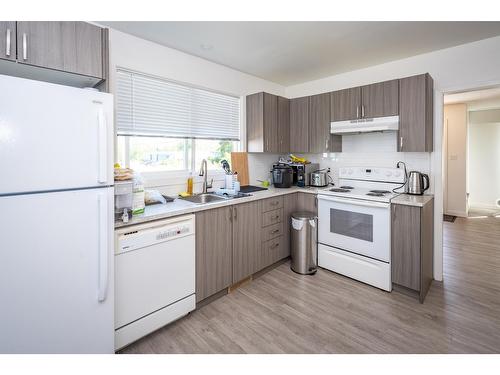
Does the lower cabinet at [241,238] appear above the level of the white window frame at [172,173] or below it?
Answer: below

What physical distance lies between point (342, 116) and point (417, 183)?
113cm

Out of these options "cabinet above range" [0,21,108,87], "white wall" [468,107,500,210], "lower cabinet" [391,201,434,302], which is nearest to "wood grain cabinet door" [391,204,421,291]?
"lower cabinet" [391,201,434,302]

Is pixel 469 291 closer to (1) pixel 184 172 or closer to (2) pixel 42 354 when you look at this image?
(1) pixel 184 172

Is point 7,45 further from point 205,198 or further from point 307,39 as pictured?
point 307,39

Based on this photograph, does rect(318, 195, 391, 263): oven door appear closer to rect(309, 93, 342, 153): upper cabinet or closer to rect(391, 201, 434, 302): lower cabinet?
rect(391, 201, 434, 302): lower cabinet

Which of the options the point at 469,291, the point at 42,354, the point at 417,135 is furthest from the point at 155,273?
the point at 469,291

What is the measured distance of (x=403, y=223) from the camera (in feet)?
7.86

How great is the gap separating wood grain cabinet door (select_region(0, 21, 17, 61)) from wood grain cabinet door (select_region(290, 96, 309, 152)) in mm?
2965

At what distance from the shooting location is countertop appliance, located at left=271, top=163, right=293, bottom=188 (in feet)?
11.0

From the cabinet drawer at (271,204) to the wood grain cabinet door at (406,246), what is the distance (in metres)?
1.17

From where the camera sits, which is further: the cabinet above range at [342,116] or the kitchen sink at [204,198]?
the kitchen sink at [204,198]

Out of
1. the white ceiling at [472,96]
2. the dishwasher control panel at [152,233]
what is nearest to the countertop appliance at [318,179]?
the dishwasher control panel at [152,233]

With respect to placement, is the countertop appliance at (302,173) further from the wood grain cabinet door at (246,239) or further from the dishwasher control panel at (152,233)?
the dishwasher control panel at (152,233)

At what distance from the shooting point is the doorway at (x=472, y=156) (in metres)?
5.48
